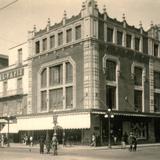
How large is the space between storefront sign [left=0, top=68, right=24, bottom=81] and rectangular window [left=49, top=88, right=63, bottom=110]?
838cm

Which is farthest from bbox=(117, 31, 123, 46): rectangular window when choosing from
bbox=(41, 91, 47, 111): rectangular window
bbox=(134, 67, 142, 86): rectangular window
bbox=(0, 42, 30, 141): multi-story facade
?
bbox=(0, 42, 30, 141): multi-story facade

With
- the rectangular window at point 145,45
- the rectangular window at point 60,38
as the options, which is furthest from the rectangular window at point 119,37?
the rectangular window at point 60,38

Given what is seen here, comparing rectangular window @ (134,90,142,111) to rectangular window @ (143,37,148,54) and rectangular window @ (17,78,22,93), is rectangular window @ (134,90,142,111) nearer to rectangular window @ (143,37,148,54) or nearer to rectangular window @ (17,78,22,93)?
rectangular window @ (143,37,148,54)

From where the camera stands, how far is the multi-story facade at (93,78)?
4816 cm

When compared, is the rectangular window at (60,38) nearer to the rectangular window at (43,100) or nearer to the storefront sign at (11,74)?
the rectangular window at (43,100)

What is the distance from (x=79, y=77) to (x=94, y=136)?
305 inches

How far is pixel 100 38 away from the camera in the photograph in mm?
49938

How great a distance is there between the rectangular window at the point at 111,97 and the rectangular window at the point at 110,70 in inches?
46.6

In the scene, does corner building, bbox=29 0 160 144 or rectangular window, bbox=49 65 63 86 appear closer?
corner building, bbox=29 0 160 144

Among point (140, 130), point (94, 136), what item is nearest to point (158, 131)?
point (140, 130)

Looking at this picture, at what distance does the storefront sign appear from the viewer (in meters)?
61.0

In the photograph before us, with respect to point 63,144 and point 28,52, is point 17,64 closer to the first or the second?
point 28,52

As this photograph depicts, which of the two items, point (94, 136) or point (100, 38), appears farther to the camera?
point (100, 38)

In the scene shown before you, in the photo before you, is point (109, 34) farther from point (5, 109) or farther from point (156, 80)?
point (5, 109)
